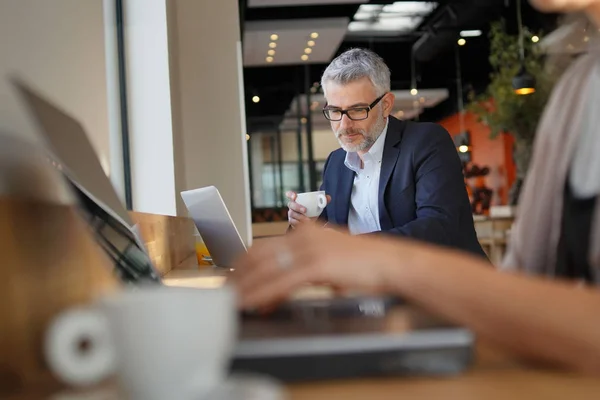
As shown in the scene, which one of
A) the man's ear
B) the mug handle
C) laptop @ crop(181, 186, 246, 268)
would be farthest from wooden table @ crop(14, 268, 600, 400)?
the man's ear

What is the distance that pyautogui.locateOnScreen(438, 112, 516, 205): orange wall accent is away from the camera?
39.7ft

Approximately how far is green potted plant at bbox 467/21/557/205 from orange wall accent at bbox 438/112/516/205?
12.2ft

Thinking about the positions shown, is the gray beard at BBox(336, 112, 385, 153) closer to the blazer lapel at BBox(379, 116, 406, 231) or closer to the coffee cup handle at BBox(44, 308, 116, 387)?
the blazer lapel at BBox(379, 116, 406, 231)

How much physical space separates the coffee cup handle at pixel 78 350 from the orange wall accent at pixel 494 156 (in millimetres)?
11322

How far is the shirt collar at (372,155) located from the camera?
8.67ft

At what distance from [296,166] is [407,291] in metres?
10.9

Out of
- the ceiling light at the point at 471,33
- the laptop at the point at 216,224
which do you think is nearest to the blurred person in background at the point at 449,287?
the laptop at the point at 216,224

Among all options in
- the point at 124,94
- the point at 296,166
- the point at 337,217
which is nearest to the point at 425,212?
the point at 337,217

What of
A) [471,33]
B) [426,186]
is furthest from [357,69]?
[471,33]

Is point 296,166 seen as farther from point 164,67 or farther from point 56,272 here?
point 56,272

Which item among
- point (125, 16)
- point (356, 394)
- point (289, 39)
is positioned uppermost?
point (289, 39)

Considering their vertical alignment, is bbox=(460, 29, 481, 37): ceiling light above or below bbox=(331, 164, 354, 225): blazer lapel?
above

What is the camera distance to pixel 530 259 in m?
1.03

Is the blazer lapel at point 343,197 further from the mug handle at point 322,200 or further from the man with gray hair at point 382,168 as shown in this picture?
the mug handle at point 322,200
